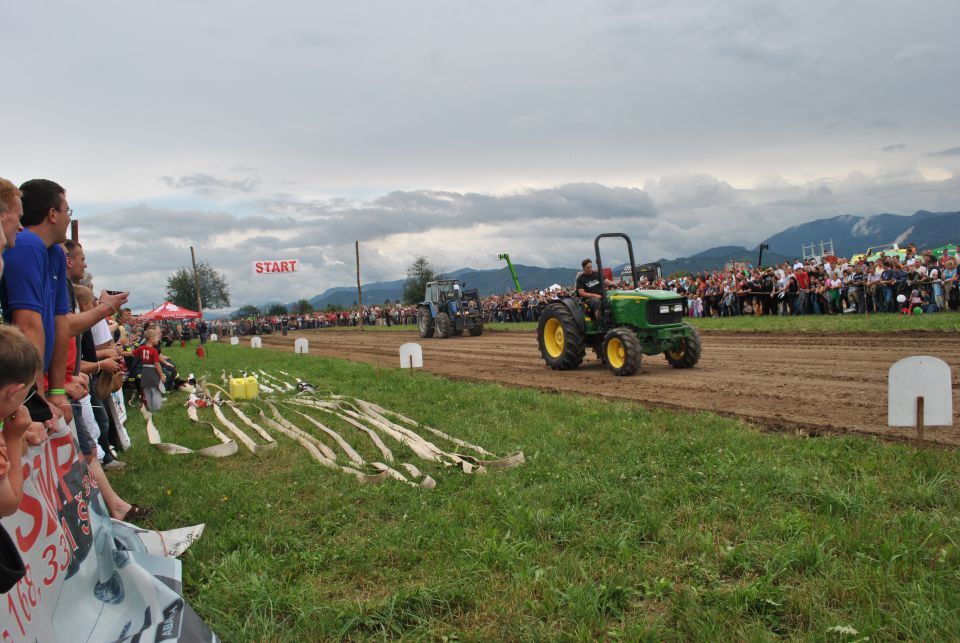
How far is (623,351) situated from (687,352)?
114 centimetres

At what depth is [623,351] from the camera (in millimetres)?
9992

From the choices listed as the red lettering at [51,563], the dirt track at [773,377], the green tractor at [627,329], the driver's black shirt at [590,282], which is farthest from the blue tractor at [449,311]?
the red lettering at [51,563]

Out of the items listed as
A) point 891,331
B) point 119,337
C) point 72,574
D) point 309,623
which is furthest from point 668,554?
point 891,331

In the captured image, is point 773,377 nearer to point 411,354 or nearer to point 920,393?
point 920,393

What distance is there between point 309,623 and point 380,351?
18.6 m

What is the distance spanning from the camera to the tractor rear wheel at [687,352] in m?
10.3

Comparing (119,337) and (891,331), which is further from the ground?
(119,337)

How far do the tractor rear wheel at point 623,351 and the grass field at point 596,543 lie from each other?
13.1 ft

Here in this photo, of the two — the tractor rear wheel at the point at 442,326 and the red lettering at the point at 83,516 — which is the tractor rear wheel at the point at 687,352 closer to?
the red lettering at the point at 83,516

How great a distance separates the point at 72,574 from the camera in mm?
2502

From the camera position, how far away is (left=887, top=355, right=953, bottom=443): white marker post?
469 centimetres

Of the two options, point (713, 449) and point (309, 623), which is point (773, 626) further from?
point (713, 449)

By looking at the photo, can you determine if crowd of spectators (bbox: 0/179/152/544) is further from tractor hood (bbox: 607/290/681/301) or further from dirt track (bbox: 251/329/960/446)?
tractor hood (bbox: 607/290/681/301)

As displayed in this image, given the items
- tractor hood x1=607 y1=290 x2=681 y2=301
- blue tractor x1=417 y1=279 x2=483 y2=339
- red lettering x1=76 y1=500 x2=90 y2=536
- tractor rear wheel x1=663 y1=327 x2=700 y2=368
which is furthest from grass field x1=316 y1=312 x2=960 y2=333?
red lettering x1=76 y1=500 x2=90 y2=536
